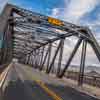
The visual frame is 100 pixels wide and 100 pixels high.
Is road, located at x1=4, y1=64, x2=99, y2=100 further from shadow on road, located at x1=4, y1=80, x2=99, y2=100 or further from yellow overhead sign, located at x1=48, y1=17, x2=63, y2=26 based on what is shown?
yellow overhead sign, located at x1=48, y1=17, x2=63, y2=26

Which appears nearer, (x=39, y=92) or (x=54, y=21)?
(x=39, y=92)

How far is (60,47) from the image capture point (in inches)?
1547

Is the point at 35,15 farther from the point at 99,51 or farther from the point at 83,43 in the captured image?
the point at 99,51

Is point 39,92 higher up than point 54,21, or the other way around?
point 54,21

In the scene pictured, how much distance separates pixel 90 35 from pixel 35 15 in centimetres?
626

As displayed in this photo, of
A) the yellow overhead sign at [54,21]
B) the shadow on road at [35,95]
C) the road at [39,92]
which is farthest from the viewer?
the yellow overhead sign at [54,21]

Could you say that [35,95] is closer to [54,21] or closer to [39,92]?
[39,92]

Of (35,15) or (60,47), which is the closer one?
(35,15)

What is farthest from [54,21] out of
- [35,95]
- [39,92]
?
[35,95]

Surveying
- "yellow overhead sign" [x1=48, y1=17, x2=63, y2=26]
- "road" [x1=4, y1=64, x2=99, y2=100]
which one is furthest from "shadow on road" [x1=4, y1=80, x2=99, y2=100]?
"yellow overhead sign" [x1=48, y1=17, x2=63, y2=26]

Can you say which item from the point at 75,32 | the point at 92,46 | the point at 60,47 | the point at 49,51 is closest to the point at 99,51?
the point at 92,46

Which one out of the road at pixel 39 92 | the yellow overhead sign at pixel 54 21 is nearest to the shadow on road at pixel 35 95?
the road at pixel 39 92

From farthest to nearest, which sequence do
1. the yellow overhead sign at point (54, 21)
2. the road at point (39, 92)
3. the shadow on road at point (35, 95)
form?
the yellow overhead sign at point (54, 21), the road at point (39, 92), the shadow on road at point (35, 95)

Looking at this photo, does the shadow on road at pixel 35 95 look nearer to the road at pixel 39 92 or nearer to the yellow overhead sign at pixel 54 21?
the road at pixel 39 92
